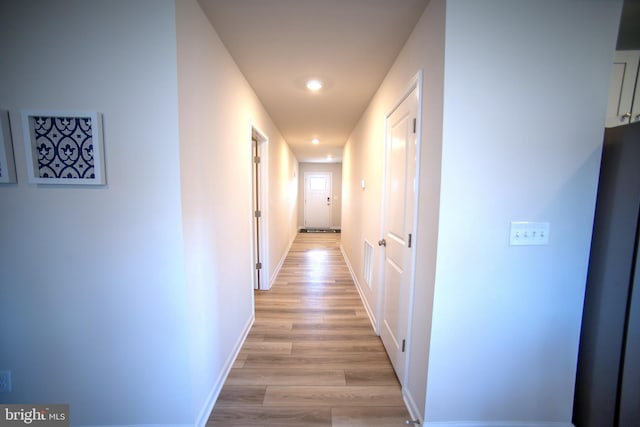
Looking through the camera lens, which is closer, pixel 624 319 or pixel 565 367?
pixel 624 319

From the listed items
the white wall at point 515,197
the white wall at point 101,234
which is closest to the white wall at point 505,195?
the white wall at point 515,197

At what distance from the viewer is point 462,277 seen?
1.17 meters

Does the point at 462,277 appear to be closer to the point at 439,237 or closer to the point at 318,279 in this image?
the point at 439,237

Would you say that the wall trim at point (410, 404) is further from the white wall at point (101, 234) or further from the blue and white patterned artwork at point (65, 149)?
the blue and white patterned artwork at point (65, 149)

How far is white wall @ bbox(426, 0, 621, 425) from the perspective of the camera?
1.09 metres

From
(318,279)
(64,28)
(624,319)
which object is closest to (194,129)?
(64,28)

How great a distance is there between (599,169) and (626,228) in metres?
0.31

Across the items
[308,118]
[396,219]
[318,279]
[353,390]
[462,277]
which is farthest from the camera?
[318,279]

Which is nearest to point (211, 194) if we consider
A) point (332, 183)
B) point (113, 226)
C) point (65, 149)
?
point (113, 226)

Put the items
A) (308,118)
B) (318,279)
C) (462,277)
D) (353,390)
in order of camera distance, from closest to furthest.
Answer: (462,277), (353,390), (308,118), (318,279)

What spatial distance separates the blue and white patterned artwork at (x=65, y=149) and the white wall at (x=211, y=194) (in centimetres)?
42

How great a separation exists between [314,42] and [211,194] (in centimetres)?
127

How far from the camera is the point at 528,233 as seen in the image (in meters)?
1.17

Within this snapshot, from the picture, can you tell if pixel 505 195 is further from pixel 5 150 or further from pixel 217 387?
pixel 5 150
